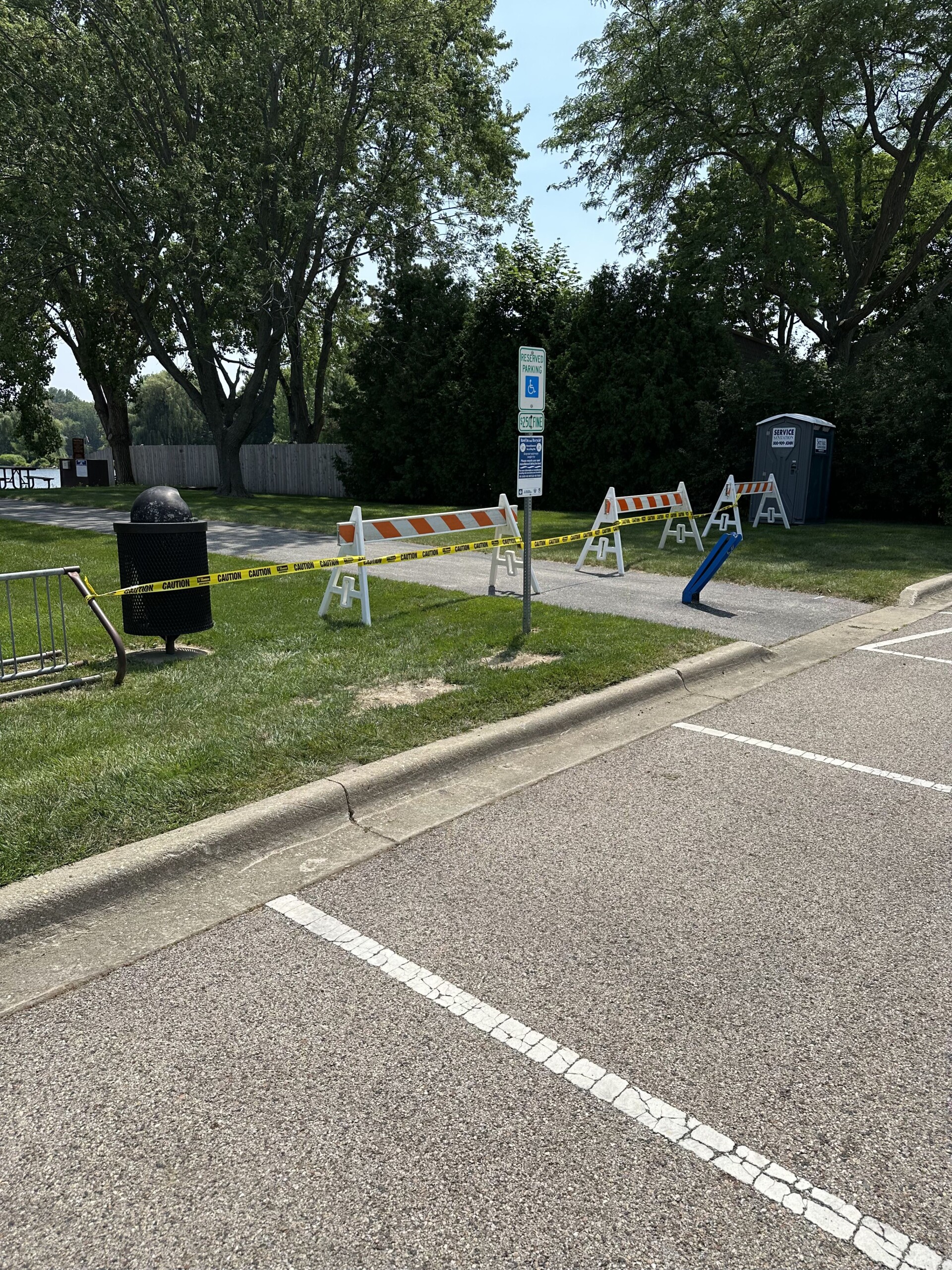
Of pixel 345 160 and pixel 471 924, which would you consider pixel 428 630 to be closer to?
pixel 471 924

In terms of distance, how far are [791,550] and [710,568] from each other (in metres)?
4.97

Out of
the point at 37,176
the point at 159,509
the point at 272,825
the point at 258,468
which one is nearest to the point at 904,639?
the point at 272,825

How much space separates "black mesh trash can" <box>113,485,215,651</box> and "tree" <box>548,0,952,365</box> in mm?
19742

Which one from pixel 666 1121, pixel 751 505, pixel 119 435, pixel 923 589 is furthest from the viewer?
pixel 119 435

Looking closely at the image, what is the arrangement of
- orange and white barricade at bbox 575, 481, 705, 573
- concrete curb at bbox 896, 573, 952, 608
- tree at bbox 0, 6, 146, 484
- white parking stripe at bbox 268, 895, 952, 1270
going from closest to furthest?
white parking stripe at bbox 268, 895, 952, 1270 < concrete curb at bbox 896, 573, 952, 608 < orange and white barricade at bbox 575, 481, 705, 573 < tree at bbox 0, 6, 146, 484

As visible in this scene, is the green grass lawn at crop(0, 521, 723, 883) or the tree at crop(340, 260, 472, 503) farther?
the tree at crop(340, 260, 472, 503)

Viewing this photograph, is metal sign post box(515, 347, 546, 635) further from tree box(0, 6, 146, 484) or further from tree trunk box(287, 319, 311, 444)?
tree trunk box(287, 319, 311, 444)

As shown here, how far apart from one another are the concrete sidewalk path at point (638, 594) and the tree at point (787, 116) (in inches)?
554

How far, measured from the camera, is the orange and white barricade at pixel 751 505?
13.9m

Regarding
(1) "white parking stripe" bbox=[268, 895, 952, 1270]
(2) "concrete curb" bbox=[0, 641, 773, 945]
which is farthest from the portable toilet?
(1) "white parking stripe" bbox=[268, 895, 952, 1270]

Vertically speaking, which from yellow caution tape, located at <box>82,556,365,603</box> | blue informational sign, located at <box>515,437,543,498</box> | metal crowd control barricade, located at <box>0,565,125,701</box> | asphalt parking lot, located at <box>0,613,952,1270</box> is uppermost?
blue informational sign, located at <box>515,437,543,498</box>

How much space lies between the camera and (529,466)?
732cm

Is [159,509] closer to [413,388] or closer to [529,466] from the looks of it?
[529,466]

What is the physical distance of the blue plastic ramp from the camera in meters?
9.68
